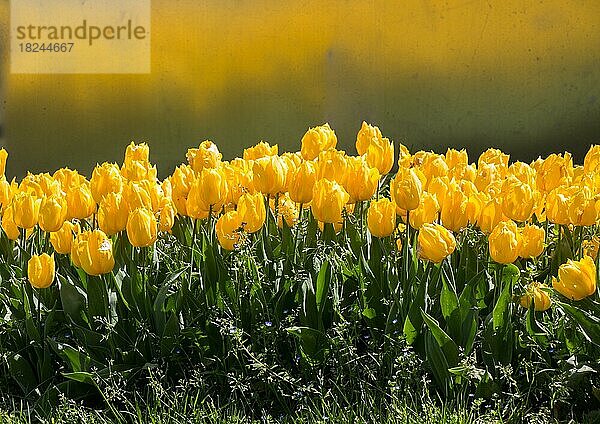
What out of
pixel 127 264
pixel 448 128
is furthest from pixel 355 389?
pixel 448 128

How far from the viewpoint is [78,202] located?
3.08m

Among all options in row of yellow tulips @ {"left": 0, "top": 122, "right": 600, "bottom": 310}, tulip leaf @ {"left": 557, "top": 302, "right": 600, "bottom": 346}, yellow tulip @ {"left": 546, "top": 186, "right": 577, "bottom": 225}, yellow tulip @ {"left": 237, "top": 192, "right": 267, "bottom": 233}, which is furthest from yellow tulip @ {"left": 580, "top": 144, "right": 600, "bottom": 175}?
yellow tulip @ {"left": 237, "top": 192, "right": 267, "bottom": 233}

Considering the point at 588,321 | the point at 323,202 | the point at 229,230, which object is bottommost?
the point at 588,321

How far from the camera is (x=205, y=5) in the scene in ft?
24.9

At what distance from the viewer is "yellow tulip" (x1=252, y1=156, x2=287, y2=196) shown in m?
3.00

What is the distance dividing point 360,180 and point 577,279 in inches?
28.5

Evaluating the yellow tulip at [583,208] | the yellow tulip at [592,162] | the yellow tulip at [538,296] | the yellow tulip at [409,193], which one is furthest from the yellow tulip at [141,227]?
the yellow tulip at [592,162]

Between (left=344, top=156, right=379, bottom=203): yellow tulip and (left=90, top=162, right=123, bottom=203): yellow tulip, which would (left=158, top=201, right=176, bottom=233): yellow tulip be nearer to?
(left=90, top=162, right=123, bottom=203): yellow tulip

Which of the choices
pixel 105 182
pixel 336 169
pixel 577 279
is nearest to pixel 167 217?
pixel 105 182

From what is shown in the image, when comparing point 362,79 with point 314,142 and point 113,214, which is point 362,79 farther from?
point 113,214

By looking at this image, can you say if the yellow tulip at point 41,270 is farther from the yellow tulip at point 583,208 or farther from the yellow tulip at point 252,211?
the yellow tulip at point 583,208

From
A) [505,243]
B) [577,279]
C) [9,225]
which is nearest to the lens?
[577,279]

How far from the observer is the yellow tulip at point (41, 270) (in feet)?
9.18

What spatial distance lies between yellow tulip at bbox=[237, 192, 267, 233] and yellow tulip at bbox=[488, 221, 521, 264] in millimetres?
632
